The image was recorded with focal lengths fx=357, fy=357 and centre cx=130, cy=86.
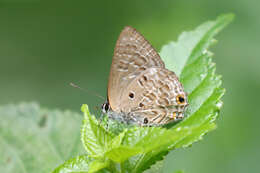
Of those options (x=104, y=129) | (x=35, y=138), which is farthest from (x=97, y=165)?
(x=35, y=138)

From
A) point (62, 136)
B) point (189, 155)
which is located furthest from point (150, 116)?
point (189, 155)

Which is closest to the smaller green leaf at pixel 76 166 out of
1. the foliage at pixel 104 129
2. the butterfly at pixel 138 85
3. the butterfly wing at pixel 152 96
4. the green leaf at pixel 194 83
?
the foliage at pixel 104 129

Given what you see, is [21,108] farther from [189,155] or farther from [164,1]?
[164,1]

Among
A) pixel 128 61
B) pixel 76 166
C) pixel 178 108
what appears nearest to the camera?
pixel 76 166

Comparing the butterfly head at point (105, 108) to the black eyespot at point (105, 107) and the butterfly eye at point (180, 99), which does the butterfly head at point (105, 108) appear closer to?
the black eyespot at point (105, 107)

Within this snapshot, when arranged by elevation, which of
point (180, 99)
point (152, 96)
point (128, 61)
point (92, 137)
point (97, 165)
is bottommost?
point (97, 165)

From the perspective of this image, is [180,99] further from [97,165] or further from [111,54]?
[111,54]
